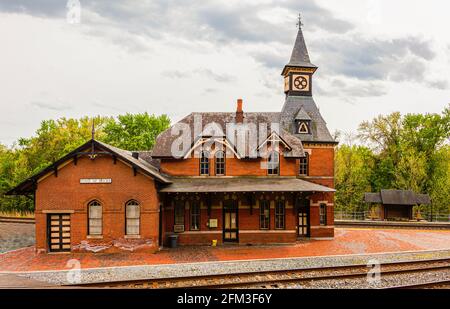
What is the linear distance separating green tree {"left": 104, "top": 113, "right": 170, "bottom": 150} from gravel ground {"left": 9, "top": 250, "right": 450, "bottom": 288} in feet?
97.4

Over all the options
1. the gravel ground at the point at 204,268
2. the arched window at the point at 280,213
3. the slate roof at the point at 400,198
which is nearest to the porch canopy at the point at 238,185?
the arched window at the point at 280,213

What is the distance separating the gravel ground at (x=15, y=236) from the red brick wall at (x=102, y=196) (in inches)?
157

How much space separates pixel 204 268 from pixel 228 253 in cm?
402

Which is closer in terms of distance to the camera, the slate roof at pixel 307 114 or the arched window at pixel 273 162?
the arched window at pixel 273 162

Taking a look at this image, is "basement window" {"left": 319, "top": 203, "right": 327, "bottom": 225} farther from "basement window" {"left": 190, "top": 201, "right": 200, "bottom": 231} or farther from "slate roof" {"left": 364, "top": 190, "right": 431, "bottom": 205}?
"slate roof" {"left": 364, "top": 190, "right": 431, "bottom": 205}

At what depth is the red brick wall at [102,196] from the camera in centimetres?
1916

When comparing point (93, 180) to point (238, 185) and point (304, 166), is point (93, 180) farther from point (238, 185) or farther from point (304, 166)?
point (304, 166)

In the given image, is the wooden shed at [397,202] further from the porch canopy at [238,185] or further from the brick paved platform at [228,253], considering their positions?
the porch canopy at [238,185]

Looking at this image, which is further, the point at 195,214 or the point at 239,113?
the point at 239,113

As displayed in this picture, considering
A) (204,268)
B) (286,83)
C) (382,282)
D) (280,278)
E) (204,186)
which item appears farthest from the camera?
(286,83)

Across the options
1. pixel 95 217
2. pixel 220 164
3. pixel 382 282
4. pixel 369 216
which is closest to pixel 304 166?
pixel 220 164

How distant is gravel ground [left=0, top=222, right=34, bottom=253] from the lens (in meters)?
21.7

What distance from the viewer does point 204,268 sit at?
49.7 feet
